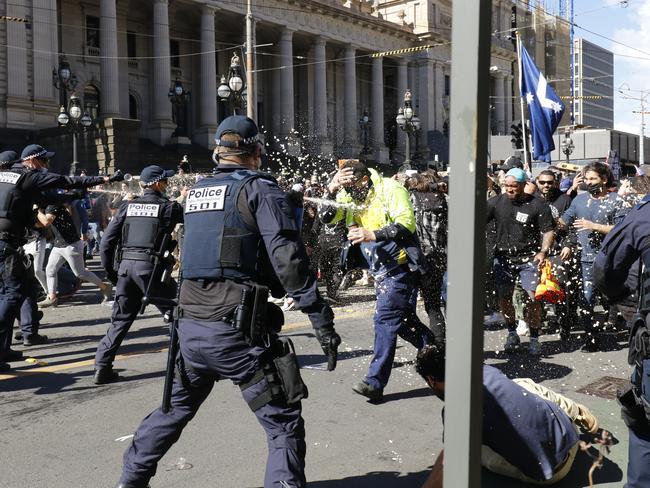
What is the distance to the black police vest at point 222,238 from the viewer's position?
10.9ft

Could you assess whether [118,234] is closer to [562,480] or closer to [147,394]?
[147,394]

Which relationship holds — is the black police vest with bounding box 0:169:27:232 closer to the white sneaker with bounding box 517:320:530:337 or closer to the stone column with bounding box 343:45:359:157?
the white sneaker with bounding box 517:320:530:337

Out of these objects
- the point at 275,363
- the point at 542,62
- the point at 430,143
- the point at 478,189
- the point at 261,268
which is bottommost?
the point at 275,363

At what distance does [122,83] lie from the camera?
38719mm

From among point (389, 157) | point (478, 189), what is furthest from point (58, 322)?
point (389, 157)

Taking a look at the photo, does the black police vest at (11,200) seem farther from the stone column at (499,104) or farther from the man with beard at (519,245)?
the stone column at (499,104)

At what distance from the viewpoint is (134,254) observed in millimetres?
6348

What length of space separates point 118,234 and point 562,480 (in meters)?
4.46

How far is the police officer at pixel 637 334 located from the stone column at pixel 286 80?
4196cm

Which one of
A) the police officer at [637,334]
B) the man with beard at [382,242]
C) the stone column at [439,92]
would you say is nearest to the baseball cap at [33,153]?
the man with beard at [382,242]

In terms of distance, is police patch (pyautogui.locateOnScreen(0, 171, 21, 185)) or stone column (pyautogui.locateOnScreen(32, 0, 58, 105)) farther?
stone column (pyautogui.locateOnScreen(32, 0, 58, 105))

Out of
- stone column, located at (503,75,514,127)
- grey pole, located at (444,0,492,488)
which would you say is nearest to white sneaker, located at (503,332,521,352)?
grey pole, located at (444,0,492,488)

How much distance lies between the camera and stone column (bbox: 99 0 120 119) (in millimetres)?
35156

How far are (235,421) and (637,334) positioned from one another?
2.90m
